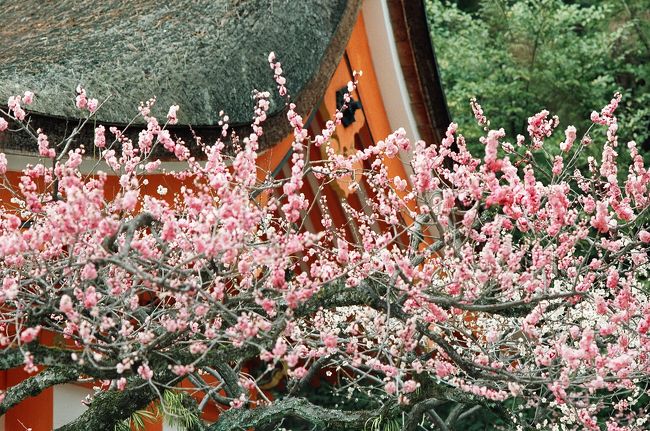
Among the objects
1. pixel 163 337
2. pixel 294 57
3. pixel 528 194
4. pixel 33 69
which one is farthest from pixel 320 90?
pixel 163 337

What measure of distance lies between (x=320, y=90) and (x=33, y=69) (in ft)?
5.96

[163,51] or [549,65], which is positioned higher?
[163,51]

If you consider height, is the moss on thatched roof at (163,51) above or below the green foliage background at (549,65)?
above

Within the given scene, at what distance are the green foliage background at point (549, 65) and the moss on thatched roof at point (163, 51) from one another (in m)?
6.85

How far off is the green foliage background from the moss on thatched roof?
6849 mm

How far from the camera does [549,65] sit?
1293 centimetres

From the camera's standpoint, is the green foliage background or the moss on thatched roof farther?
the green foliage background

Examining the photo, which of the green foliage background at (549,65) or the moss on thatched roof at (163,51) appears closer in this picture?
the moss on thatched roof at (163,51)

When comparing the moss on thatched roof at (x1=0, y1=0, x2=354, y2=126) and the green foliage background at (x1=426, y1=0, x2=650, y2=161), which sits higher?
the moss on thatched roof at (x1=0, y1=0, x2=354, y2=126)

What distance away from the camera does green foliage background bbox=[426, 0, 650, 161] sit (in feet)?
41.9

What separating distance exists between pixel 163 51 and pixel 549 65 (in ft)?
28.6

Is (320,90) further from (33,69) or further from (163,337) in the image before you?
(163,337)

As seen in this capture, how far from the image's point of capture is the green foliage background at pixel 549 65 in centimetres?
1277

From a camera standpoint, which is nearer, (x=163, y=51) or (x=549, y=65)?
(x=163, y=51)
